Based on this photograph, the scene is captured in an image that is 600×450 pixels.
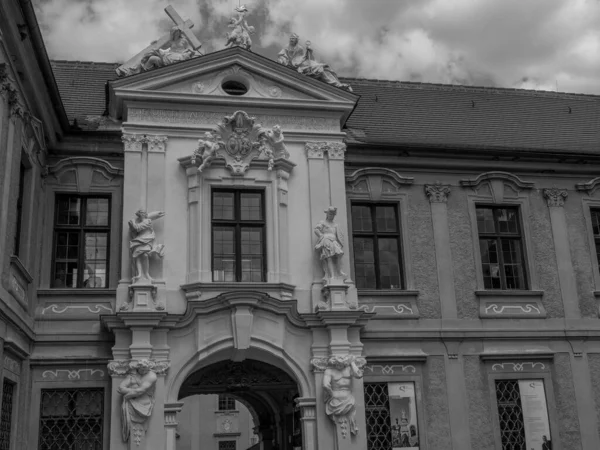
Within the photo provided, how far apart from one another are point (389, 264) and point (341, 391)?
3150 millimetres

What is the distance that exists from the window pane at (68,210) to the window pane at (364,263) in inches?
212

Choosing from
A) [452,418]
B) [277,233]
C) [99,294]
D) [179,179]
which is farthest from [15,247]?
[452,418]

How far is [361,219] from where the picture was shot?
52.1ft

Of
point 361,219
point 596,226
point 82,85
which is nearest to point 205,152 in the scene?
point 361,219

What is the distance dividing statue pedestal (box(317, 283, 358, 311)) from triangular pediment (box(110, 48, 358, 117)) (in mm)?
3660

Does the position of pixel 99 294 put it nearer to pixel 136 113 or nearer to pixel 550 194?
pixel 136 113

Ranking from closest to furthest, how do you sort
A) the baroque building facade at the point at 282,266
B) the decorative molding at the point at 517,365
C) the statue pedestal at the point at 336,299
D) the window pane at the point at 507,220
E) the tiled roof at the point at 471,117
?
the baroque building facade at the point at 282,266
the statue pedestal at the point at 336,299
the decorative molding at the point at 517,365
the window pane at the point at 507,220
the tiled roof at the point at 471,117

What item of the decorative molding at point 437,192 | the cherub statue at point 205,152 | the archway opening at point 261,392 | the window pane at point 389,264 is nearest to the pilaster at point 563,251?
the decorative molding at point 437,192

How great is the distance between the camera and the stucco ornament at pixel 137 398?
1286 cm

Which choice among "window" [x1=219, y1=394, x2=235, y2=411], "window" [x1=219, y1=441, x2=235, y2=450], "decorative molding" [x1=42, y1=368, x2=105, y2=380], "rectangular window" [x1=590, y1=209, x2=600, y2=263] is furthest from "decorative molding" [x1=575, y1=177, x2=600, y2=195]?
"window" [x1=219, y1=441, x2=235, y2=450]

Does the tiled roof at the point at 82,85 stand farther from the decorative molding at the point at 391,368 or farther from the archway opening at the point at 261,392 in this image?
the decorative molding at the point at 391,368

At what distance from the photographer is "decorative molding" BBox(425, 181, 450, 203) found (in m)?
16.1

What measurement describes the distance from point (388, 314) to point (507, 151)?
4441 mm

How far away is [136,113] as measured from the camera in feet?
48.6
